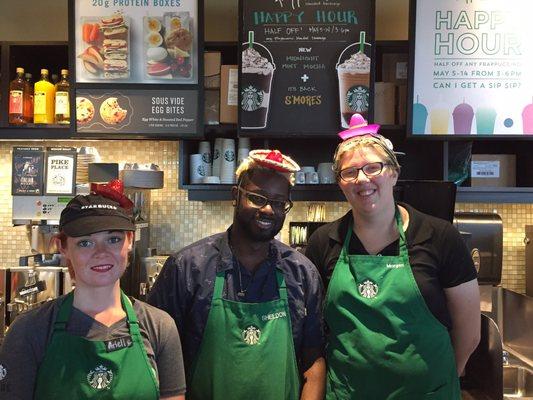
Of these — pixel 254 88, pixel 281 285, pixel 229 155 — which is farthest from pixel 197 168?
pixel 281 285

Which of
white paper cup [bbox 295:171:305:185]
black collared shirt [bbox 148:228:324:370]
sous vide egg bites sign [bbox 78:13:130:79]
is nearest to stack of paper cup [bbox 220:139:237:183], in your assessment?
white paper cup [bbox 295:171:305:185]

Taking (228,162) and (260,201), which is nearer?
(260,201)

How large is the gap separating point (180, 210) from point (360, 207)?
5.82ft

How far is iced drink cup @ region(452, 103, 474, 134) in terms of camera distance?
2.71m

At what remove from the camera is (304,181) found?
283cm

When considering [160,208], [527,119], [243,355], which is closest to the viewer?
[243,355]

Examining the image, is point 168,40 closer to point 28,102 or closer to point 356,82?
point 28,102

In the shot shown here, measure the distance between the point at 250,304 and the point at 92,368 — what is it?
48cm

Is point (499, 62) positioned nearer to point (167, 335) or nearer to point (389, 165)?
point (389, 165)

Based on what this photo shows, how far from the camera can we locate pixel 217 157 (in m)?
2.92

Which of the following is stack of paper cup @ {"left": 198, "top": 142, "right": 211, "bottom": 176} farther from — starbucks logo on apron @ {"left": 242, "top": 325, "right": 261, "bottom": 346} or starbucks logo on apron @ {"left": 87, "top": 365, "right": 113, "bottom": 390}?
starbucks logo on apron @ {"left": 87, "top": 365, "right": 113, "bottom": 390}

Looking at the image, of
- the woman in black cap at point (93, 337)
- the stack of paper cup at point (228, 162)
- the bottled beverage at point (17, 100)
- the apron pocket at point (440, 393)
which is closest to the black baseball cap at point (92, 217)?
the woman in black cap at point (93, 337)

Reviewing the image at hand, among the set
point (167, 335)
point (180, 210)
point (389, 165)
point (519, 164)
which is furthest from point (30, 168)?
point (519, 164)

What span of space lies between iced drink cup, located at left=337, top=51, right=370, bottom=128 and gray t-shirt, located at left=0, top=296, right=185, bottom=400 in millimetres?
1725
